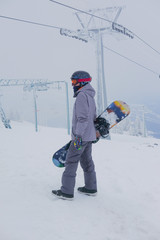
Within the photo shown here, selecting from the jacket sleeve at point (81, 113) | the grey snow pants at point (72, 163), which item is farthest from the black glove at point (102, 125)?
the jacket sleeve at point (81, 113)

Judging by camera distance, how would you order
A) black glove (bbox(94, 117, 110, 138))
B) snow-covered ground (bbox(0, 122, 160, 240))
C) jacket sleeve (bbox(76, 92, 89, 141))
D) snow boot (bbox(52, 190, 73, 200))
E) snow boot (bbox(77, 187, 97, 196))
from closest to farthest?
snow-covered ground (bbox(0, 122, 160, 240))
jacket sleeve (bbox(76, 92, 89, 141))
snow boot (bbox(52, 190, 73, 200))
black glove (bbox(94, 117, 110, 138))
snow boot (bbox(77, 187, 97, 196))

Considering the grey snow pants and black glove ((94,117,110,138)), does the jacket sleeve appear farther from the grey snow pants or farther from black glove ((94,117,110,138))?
black glove ((94,117,110,138))

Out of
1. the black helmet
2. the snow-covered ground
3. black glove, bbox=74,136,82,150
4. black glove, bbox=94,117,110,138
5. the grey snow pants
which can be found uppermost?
the black helmet

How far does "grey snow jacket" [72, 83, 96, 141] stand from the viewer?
3338mm

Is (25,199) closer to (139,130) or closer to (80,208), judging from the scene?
(80,208)

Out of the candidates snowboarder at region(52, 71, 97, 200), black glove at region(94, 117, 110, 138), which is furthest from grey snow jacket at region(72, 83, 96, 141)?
black glove at region(94, 117, 110, 138)

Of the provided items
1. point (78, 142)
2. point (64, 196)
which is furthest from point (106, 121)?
point (64, 196)

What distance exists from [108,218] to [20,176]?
209 centimetres

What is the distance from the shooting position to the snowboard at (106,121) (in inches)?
149

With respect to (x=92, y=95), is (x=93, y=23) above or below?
above

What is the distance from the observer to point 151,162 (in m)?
6.74

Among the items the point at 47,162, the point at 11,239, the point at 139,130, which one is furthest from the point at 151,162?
the point at 139,130

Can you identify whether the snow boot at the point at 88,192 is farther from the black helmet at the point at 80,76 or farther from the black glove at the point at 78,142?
the black helmet at the point at 80,76

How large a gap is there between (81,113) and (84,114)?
1.7 inches
